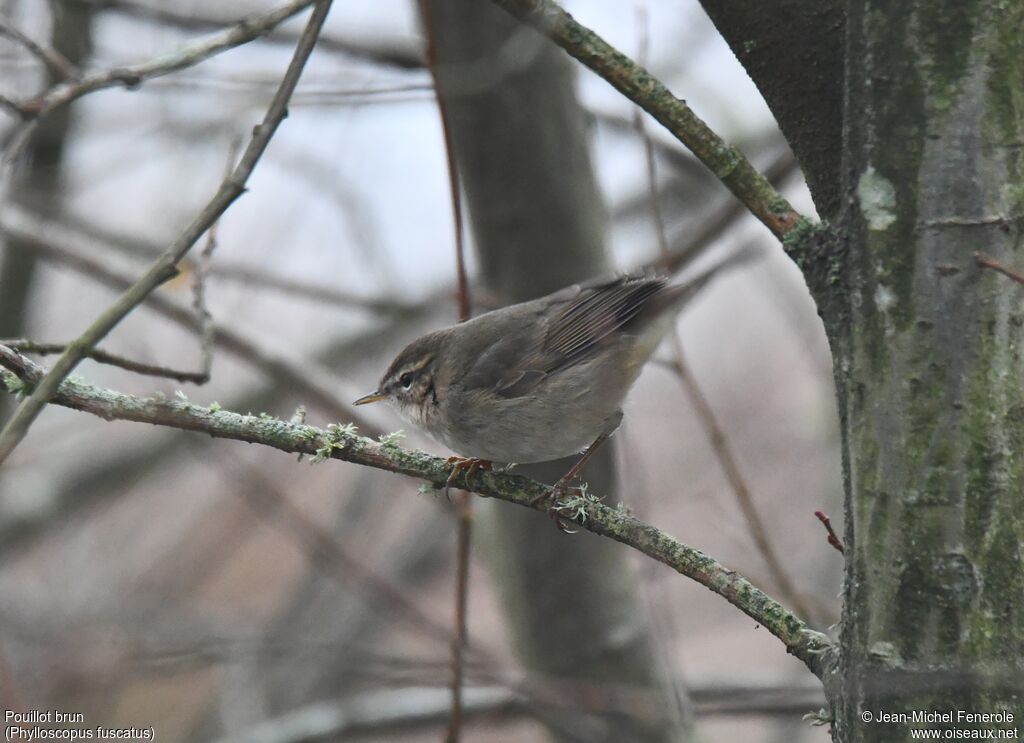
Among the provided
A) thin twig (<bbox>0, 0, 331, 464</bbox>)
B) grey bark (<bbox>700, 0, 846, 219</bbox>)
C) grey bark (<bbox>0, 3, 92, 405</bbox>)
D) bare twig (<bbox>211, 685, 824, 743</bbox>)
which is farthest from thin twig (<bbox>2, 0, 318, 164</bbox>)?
grey bark (<bbox>0, 3, 92, 405</bbox>)

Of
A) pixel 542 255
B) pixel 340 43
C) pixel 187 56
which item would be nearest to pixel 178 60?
pixel 187 56

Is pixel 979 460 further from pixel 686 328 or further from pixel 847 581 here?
pixel 686 328

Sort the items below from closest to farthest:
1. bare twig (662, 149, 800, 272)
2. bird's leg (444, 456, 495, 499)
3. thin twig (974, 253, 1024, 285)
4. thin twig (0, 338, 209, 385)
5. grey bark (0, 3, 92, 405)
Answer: thin twig (974, 253, 1024, 285), thin twig (0, 338, 209, 385), bird's leg (444, 456, 495, 499), bare twig (662, 149, 800, 272), grey bark (0, 3, 92, 405)

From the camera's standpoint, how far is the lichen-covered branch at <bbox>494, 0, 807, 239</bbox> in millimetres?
1702

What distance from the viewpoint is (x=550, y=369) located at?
11.3ft

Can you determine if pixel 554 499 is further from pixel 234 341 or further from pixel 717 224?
pixel 234 341

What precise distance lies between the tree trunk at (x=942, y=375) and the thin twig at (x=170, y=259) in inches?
38.4

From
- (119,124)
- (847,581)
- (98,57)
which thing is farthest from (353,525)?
(847,581)

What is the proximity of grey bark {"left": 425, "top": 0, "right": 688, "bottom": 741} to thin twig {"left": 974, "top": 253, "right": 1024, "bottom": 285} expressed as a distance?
91.3 inches

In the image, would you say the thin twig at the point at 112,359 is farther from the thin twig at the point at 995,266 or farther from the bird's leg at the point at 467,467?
the thin twig at the point at 995,266

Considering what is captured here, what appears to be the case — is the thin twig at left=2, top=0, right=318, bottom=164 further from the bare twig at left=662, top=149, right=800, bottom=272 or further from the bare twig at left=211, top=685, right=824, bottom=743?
the bare twig at left=211, top=685, right=824, bottom=743

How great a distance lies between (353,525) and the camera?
25.1ft

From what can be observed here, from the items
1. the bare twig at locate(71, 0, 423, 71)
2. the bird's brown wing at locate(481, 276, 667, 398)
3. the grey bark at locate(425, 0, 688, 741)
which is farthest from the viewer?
the bare twig at locate(71, 0, 423, 71)

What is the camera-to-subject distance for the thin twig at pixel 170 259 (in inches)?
57.3
